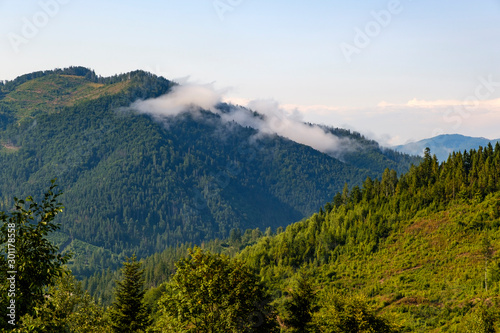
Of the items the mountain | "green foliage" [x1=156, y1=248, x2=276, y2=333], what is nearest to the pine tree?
"green foliage" [x1=156, y1=248, x2=276, y2=333]

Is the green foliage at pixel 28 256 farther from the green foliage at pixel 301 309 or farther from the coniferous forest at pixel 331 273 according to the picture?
the green foliage at pixel 301 309

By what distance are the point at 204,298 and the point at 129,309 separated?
76.1 feet

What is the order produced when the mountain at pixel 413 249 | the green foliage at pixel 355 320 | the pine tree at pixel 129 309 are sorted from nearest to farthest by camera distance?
the green foliage at pixel 355 320
the pine tree at pixel 129 309
the mountain at pixel 413 249

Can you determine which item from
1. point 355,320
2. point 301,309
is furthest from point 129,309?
point 355,320

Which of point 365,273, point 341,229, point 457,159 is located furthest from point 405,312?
point 457,159

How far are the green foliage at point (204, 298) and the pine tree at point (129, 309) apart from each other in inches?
682

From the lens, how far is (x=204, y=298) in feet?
146

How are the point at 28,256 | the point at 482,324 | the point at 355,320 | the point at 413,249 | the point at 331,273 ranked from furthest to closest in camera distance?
the point at 331,273, the point at 413,249, the point at 482,324, the point at 355,320, the point at 28,256

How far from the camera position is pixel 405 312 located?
103500 mm

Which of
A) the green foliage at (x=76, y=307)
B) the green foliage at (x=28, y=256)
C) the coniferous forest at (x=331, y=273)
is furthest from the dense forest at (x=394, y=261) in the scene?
the green foliage at (x=28, y=256)

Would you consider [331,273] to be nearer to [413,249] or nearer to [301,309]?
[413,249]

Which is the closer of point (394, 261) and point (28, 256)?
point (28, 256)

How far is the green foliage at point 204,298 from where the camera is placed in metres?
43.6

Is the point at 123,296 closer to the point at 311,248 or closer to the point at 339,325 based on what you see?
the point at 339,325
